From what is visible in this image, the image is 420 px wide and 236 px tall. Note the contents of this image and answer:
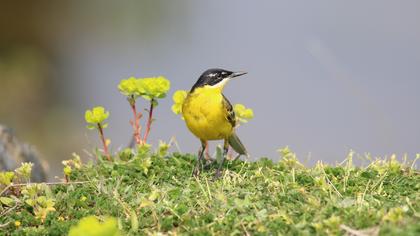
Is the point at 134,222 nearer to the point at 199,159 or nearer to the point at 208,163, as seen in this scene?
the point at 199,159

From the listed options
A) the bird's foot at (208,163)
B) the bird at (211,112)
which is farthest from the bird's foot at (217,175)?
the bird's foot at (208,163)

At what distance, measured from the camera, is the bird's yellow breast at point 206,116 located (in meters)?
6.97

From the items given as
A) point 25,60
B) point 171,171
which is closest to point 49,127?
point 25,60

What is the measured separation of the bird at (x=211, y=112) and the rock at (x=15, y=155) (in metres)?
2.06

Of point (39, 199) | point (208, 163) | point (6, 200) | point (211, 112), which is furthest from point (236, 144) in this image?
point (6, 200)

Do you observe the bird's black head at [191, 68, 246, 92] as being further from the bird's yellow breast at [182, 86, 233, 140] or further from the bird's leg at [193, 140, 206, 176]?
the bird's leg at [193, 140, 206, 176]

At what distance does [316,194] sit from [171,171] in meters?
1.73

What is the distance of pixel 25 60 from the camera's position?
456 inches

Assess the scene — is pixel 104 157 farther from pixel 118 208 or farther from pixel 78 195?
pixel 118 208

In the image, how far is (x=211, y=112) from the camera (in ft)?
22.9

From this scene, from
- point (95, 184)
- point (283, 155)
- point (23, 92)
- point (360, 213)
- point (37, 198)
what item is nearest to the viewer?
point (360, 213)

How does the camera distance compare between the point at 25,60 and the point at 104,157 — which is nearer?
the point at 104,157

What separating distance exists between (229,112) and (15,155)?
2544 millimetres

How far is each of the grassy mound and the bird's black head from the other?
0.76 meters
